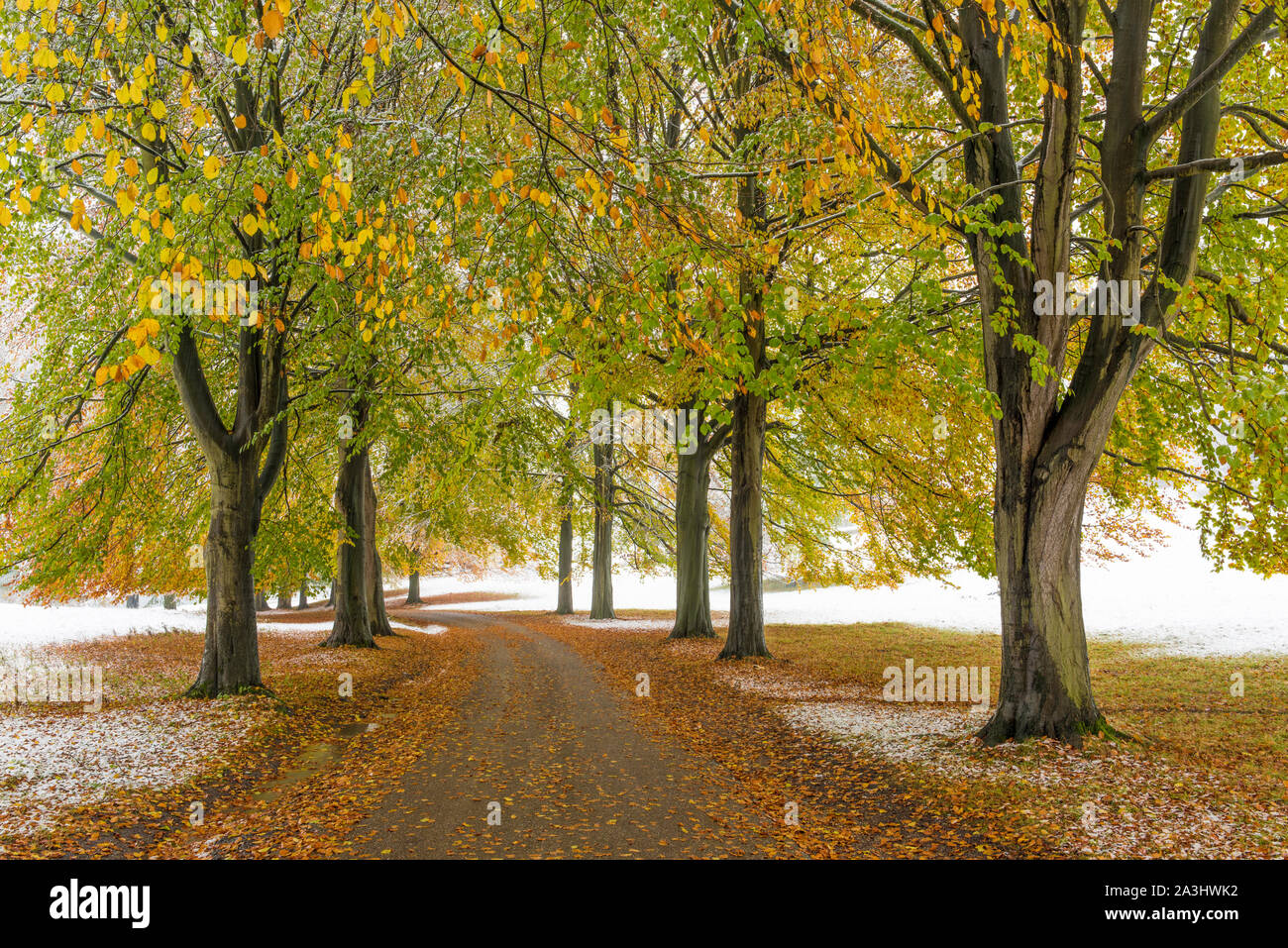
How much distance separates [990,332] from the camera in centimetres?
773

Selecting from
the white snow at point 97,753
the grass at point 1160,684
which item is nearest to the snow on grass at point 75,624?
the white snow at point 97,753

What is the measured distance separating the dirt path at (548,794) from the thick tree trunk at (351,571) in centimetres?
891

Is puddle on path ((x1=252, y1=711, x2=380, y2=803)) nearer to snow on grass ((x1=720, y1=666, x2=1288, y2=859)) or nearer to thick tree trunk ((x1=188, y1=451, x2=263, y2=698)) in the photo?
thick tree trunk ((x1=188, y1=451, x2=263, y2=698))

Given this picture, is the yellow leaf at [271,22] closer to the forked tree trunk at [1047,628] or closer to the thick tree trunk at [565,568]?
the forked tree trunk at [1047,628]

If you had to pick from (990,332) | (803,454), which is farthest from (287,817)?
(803,454)

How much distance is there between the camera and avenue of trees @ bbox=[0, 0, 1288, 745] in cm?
568

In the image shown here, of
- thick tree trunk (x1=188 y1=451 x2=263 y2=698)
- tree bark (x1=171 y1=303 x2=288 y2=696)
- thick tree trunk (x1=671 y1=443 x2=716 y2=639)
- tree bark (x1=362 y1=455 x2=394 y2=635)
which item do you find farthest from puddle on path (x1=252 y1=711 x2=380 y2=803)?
thick tree trunk (x1=671 y1=443 x2=716 y2=639)

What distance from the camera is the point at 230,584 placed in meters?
10.6

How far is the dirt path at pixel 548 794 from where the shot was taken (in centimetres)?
521

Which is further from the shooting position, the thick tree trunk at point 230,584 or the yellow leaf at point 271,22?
the thick tree trunk at point 230,584

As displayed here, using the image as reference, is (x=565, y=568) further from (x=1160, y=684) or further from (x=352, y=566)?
(x=1160, y=684)

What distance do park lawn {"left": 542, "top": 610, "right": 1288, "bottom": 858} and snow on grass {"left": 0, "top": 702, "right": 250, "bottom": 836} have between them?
5.38m

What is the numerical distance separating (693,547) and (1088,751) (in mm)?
12985

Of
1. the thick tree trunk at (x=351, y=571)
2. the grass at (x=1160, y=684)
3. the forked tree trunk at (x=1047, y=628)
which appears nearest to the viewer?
the forked tree trunk at (x=1047, y=628)
